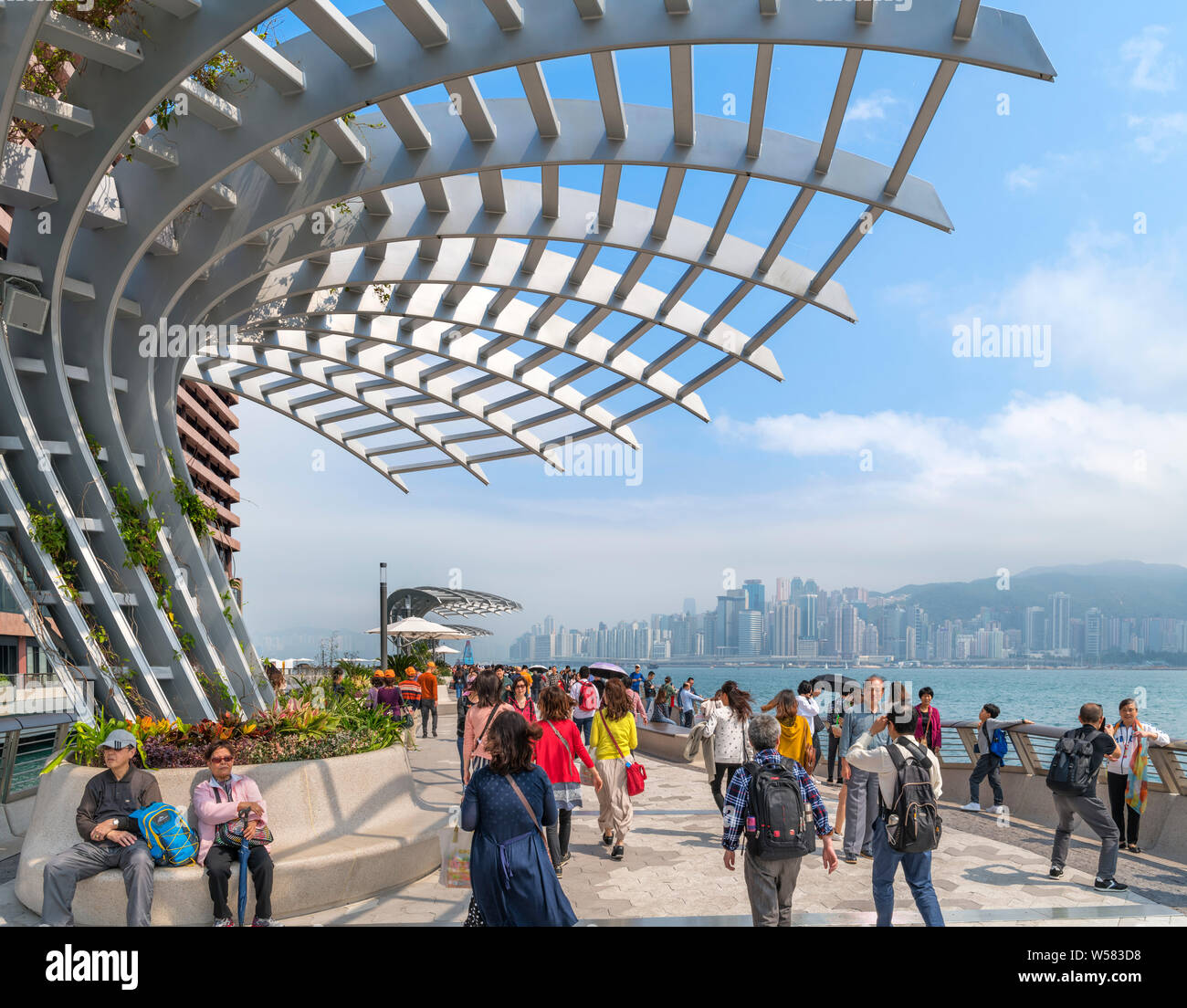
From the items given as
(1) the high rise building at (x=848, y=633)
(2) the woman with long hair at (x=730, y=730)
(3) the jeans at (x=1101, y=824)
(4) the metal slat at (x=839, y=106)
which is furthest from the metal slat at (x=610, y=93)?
(1) the high rise building at (x=848, y=633)

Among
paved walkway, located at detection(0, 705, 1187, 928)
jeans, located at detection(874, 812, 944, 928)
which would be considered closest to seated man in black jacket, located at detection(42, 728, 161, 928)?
paved walkway, located at detection(0, 705, 1187, 928)

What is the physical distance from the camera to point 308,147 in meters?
10.4

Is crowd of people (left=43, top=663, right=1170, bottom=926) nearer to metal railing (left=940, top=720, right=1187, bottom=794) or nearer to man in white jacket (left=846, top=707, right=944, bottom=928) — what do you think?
man in white jacket (left=846, top=707, right=944, bottom=928)

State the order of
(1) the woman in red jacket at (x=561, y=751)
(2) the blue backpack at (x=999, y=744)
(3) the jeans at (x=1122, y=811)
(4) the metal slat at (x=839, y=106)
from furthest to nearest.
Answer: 1. (2) the blue backpack at (x=999, y=744)
2. (3) the jeans at (x=1122, y=811)
3. (4) the metal slat at (x=839, y=106)
4. (1) the woman in red jacket at (x=561, y=751)

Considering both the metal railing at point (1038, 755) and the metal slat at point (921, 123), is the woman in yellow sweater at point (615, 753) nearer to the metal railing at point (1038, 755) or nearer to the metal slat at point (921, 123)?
the metal railing at point (1038, 755)

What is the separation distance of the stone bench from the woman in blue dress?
2755mm

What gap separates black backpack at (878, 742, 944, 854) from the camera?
5.25 meters

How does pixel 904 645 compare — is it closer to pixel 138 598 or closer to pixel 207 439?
pixel 207 439

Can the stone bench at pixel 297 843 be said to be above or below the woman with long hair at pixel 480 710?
below

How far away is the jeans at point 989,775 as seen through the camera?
36.1 ft

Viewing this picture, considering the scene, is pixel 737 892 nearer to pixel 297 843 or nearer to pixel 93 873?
pixel 297 843

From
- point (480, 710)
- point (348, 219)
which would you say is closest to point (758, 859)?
point (480, 710)

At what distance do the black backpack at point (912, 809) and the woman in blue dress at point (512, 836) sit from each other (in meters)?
2.08

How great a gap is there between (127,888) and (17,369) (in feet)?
23.9
